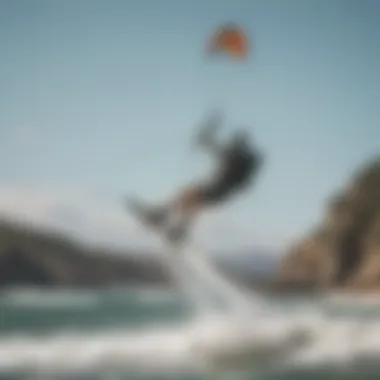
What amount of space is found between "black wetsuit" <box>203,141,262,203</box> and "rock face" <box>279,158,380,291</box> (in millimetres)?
197

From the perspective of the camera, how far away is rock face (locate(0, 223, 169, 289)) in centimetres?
180

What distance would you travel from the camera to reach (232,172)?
1849 millimetres

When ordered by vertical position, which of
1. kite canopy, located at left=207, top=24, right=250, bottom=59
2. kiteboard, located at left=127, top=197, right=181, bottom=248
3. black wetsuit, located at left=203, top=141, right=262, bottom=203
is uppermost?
kite canopy, located at left=207, top=24, right=250, bottom=59

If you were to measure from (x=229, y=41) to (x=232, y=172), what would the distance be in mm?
305

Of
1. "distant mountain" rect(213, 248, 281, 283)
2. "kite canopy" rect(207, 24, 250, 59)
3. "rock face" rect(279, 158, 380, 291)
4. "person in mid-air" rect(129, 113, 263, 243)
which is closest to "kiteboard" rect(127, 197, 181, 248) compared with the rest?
"person in mid-air" rect(129, 113, 263, 243)

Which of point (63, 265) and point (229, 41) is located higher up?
point (229, 41)

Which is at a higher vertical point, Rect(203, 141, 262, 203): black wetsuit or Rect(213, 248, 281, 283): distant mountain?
Rect(203, 141, 262, 203): black wetsuit

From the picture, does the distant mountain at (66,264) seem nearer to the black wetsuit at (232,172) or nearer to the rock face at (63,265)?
the rock face at (63,265)

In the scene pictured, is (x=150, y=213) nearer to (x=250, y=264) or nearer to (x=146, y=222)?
(x=146, y=222)

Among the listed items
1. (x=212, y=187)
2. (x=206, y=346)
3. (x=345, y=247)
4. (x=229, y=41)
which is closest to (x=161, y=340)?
(x=206, y=346)

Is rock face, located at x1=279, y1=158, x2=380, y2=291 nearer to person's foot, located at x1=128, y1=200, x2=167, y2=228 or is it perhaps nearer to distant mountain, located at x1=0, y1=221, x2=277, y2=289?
distant mountain, located at x1=0, y1=221, x2=277, y2=289

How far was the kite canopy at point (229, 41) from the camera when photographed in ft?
6.08

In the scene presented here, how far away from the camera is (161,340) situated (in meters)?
1.79

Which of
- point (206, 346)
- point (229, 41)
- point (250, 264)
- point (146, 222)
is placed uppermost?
point (229, 41)
